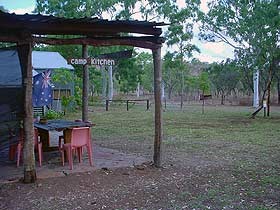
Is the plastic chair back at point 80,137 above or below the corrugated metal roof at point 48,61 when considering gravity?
below

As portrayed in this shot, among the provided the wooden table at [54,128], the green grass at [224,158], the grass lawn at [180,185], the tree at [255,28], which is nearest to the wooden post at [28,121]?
the grass lawn at [180,185]

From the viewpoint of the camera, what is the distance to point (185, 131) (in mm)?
13578

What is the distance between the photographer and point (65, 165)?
7094 mm

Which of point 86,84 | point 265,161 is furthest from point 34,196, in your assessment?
point 265,161

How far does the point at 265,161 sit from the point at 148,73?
59813 millimetres

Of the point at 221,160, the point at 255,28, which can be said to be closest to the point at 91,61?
the point at 221,160

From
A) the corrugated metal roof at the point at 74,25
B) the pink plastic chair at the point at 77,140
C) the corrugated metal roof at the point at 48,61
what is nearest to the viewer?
the corrugated metal roof at the point at 74,25

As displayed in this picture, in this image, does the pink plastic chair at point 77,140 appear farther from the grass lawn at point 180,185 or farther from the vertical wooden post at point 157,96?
the vertical wooden post at point 157,96

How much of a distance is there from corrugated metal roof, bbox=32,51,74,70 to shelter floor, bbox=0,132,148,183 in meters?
16.5

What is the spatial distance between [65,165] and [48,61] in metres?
19.9

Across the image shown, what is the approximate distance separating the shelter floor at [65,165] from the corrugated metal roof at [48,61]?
16465 millimetres

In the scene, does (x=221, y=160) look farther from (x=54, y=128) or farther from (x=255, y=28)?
(x=255, y=28)

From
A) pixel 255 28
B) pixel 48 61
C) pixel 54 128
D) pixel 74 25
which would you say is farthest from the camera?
pixel 48 61

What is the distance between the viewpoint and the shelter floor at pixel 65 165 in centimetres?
640
